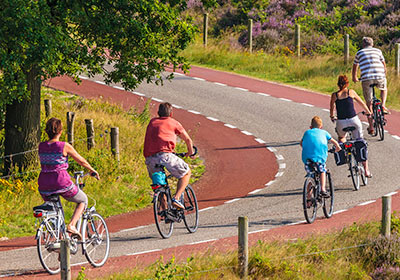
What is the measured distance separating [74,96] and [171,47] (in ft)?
24.2

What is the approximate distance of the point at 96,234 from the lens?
11.9 meters

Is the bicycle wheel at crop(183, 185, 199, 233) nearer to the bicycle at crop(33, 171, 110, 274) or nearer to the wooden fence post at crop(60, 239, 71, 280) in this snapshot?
the bicycle at crop(33, 171, 110, 274)

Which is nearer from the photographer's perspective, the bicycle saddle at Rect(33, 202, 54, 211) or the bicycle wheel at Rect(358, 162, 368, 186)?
the bicycle saddle at Rect(33, 202, 54, 211)

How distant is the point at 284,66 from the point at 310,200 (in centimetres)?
1757

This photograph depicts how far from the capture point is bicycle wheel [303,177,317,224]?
14.4 metres

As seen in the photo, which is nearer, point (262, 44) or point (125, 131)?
point (125, 131)

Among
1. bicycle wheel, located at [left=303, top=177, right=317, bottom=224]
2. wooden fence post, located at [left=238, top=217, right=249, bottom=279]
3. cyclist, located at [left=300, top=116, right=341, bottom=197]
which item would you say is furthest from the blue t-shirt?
wooden fence post, located at [left=238, top=217, right=249, bottom=279]

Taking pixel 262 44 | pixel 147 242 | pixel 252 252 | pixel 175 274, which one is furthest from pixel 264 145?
pixel 262 44

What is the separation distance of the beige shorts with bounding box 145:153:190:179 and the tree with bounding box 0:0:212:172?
3231 millimetres

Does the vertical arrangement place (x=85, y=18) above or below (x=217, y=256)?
above

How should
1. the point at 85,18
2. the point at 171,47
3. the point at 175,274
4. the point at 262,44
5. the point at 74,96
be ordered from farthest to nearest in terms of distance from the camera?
the point at 262,44 < the point at 74,96 < the point at 171,47 < the point at 85,18 < the point at 175,274

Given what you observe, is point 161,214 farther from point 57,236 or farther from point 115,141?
point 115,141

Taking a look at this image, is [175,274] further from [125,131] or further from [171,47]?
[125,131]

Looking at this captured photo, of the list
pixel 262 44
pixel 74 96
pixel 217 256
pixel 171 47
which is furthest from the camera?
pixel 262 44
